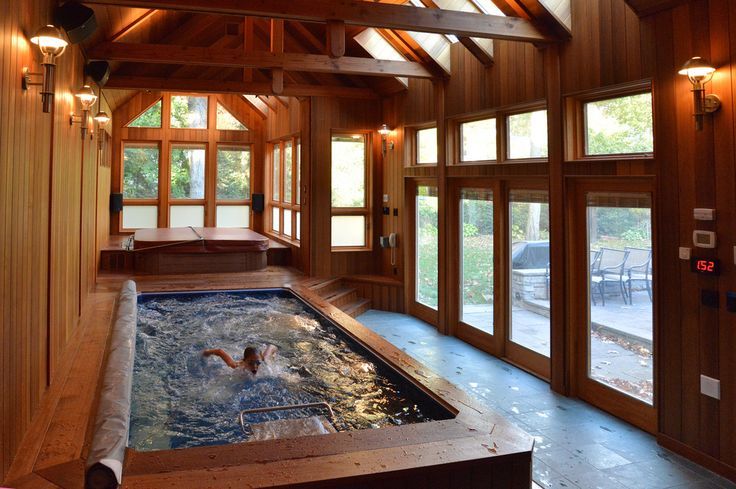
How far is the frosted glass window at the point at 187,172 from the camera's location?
38.4 ft

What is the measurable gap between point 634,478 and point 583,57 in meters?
3.26

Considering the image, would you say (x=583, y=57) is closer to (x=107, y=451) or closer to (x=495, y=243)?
(x=495, y=243)

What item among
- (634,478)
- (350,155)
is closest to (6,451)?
(634,478)

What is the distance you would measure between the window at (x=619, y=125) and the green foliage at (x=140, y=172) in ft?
30.8

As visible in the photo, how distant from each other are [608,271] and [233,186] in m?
9.22

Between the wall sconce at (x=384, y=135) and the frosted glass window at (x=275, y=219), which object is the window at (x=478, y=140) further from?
the frosted glass window at (x=275, y=219)

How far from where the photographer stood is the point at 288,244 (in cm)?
984

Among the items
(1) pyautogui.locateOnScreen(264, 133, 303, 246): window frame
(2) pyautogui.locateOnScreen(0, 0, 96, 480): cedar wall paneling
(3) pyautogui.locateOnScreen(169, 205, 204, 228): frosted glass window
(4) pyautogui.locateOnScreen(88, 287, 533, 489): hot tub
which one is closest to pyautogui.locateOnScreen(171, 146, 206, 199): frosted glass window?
(3) pyautogui.locateOnScreen(169, 205, 204, 228): frosted glass window

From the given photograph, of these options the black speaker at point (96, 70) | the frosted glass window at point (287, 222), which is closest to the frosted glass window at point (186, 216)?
the frosted glass window at point (287, 222)

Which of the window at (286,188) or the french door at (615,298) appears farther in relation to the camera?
the window at (286,188)

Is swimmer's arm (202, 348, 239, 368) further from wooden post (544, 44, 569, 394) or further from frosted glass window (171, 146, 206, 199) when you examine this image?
frosted glass window (171, 146, 206, 199)

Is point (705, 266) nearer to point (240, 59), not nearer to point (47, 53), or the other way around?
point (47, 53)

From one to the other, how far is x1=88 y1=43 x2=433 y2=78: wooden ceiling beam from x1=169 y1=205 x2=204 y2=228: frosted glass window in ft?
19.3

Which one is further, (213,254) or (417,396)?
(213,254)
